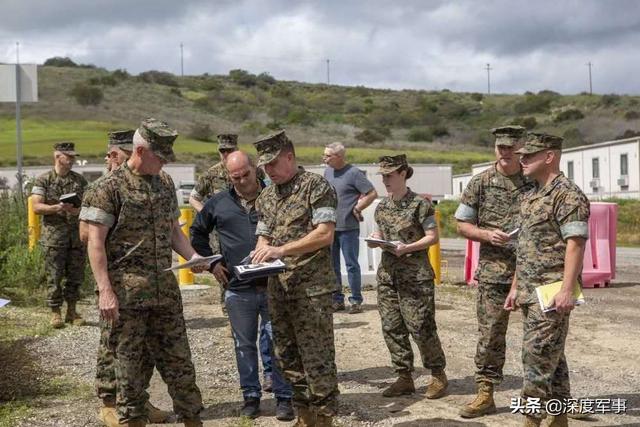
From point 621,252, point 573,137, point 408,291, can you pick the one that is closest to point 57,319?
point 408,291

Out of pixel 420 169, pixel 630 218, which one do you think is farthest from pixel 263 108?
pixel 630 218

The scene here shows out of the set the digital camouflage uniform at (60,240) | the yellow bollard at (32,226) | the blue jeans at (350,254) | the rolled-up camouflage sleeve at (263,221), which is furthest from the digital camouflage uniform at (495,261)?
the yellow bollard at (32,226)

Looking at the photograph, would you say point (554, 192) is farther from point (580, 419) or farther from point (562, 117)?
point (562, 117)

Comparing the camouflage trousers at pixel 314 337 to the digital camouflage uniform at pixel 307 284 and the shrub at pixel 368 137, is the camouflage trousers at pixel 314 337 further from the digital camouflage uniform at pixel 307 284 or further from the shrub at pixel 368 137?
the shrub at pixel 368 137

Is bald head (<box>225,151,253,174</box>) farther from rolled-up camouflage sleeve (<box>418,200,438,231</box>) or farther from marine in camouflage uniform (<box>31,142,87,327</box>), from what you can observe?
marine in camouflage uniform (<box>31,142,87,327</box>)

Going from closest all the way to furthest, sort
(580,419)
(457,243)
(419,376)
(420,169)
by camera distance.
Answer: (580,419)
(419,376)
(457,243)
(420,169)

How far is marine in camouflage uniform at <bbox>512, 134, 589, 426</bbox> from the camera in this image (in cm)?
510

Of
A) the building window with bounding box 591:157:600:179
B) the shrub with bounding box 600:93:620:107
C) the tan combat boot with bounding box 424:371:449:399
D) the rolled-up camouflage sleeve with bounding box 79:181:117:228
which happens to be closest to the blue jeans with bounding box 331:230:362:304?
the tan combat boot with bounding box 424:371:449:399

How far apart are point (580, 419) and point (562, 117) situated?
95957 mm

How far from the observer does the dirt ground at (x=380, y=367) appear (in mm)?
6141

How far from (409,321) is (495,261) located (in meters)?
0.88

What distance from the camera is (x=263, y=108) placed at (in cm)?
11100

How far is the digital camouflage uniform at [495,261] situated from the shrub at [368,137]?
81.3 meters

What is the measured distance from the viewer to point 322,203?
17.7 feet
